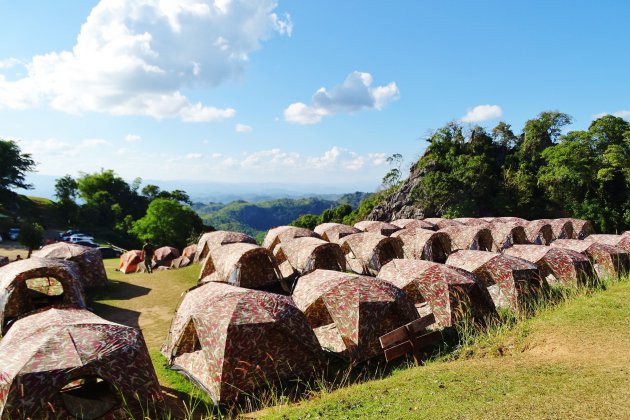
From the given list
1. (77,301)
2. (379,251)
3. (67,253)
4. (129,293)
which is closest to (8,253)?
(67,253)

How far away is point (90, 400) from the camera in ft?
25.5

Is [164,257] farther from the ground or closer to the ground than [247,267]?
closer to the ground

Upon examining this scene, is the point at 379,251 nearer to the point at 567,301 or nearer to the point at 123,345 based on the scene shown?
the point at 567,301

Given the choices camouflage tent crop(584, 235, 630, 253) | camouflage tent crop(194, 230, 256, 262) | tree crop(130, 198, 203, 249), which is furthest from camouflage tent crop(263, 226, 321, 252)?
tree crop(130, 198, 203, 249)

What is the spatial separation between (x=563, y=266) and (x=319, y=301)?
11.7 meters

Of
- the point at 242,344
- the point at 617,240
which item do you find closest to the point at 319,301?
the point at 242,344

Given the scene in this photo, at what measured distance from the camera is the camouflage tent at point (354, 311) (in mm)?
10734

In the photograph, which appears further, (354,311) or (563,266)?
(563,266)

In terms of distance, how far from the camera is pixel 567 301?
13211 millimetres

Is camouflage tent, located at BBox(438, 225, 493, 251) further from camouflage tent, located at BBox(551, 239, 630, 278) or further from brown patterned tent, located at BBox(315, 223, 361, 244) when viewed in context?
brown patterned tent, located at BBox(315, 223, 361, 244)

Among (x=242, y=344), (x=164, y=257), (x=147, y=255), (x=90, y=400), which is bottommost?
(x=164, y=257)

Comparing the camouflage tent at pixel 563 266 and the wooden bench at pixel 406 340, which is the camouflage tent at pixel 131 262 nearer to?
the wooden bench at pixel 406 340

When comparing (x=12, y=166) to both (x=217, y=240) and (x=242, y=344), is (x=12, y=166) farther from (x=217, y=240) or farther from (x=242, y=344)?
(x=242, y=344)

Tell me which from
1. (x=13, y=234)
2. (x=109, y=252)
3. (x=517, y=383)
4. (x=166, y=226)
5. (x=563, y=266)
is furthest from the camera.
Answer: (x=166, y=226)
